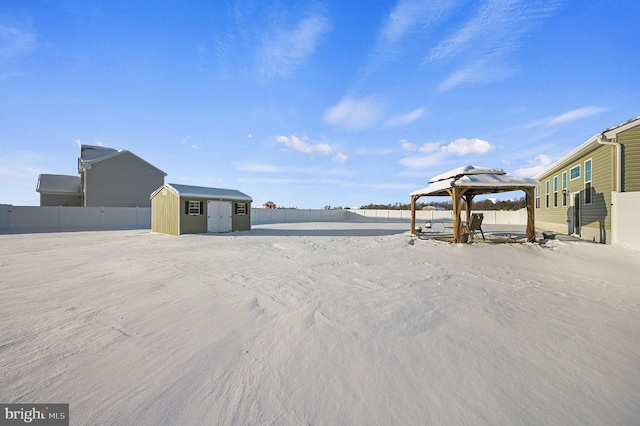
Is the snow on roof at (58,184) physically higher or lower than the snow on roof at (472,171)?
higher

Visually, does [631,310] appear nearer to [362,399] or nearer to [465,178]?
[362,399]

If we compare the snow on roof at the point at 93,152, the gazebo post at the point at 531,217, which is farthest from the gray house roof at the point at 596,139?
the snow on roof at the point at 93,152

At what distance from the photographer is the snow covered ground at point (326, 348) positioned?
1.97m

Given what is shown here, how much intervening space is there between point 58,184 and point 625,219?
38698 mm

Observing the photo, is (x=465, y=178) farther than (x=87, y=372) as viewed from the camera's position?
Yes

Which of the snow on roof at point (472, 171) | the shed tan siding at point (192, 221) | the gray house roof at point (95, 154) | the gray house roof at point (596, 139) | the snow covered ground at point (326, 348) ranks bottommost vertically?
the snow covered ground at point (326, 348)

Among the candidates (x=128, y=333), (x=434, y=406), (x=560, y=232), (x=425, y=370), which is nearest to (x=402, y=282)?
(x=425, y=370)

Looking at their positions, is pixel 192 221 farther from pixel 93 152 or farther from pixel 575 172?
pixel 93 152

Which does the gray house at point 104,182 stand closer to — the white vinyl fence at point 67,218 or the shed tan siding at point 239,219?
the white vinyl fence at point 67,218

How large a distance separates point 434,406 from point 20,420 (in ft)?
9.15

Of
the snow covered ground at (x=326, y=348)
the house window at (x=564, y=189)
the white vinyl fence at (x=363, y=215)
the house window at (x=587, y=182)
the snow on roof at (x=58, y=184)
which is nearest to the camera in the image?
the snow covered ground at (x=326, y=348)

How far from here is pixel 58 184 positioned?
90.1ft

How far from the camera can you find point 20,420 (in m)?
1.97

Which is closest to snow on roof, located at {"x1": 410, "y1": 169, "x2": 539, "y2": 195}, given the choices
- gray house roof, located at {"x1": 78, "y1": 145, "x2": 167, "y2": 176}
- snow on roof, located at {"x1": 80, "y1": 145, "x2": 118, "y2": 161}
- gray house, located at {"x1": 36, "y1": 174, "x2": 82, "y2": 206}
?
gray house roof, located at {"x1": 78, "y1": 145, "x2": 167, "y2": 176}
